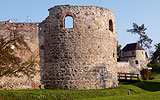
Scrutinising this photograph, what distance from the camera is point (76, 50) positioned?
532 inches

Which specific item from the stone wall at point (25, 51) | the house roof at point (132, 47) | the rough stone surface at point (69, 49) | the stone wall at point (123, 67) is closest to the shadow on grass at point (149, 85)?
the rough stone surface at point (69, 49)

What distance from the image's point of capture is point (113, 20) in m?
15.9

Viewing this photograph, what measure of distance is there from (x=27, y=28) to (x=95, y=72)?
5644 mm

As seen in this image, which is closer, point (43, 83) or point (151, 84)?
point (43, 83)

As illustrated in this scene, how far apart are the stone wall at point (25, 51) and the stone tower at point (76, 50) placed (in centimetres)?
42

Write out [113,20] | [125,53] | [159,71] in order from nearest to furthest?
[113,20] → [159,71] → [125,53]

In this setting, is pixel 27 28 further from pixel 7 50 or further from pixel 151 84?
pixel 151 84

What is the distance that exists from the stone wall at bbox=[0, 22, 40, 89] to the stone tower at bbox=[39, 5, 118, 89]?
1.37 ft

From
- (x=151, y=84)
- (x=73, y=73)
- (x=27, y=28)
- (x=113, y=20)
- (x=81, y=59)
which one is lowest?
(x=151, y=84)

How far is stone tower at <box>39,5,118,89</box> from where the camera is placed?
13.3 meters

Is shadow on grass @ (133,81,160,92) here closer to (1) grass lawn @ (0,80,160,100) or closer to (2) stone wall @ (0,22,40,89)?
(1) grass lawn @ (0,80,160,100)

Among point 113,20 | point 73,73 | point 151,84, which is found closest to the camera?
point 73,73

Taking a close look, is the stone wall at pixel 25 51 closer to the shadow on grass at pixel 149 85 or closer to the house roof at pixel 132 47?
the shadow on grass at pixel 149 85

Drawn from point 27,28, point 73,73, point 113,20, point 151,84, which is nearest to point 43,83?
point 73,73
